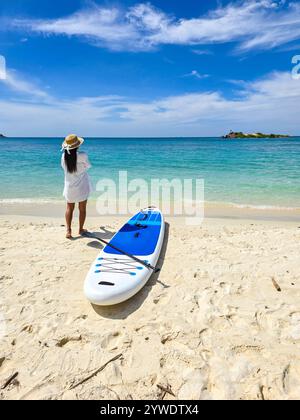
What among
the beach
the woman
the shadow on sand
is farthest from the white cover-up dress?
the shadow on sand

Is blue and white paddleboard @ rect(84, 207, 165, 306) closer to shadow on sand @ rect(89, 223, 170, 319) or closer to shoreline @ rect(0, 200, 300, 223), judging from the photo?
shadow on sand @ rect(89, 223, 170, 319)

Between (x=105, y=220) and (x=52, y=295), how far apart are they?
11.5ft

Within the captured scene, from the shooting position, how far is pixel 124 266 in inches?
147

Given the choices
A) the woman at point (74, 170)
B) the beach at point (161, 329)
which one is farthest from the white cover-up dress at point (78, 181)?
the beach at point (161, 329)

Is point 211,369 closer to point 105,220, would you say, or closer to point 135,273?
point 135,273

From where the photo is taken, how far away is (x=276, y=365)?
7.67 feet

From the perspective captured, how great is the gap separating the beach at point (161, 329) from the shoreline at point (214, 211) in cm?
252

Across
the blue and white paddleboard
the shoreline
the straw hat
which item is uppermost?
the straw hat

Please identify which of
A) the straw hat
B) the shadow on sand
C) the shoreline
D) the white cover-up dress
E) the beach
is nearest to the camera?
the beach

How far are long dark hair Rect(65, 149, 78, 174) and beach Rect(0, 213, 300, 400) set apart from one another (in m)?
1.43

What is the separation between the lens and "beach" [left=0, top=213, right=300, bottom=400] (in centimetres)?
218

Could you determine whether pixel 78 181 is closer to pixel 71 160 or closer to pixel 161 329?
pixel 71 160

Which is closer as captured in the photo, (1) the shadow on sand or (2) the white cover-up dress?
(1) the shadow on sand

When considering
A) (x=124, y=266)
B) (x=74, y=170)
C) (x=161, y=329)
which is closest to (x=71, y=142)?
(x=74, y=170)
